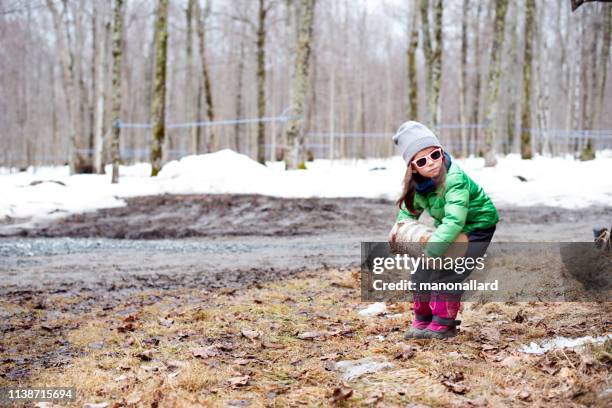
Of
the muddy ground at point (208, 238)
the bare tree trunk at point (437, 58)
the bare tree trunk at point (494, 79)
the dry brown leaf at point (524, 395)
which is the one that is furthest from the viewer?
the bare tree trunk at point (494, 79)

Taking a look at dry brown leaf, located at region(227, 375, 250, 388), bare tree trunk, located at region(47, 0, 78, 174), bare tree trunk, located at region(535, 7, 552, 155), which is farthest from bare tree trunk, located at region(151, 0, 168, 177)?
bare tree trunk, located at region(535, 7, 552, 155)

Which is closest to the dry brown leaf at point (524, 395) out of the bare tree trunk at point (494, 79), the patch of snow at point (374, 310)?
the patch of snow at point (374, 310)

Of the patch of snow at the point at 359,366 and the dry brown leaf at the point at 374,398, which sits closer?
the dry brown leaf at the point at 374,398

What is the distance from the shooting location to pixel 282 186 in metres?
17.2

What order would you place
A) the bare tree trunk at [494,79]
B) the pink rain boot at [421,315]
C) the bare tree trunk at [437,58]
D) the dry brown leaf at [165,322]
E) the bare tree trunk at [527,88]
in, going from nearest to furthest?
the pink rain boot at [421,315], the dry brown leaf at [165,322], the bare tree trunk at [437,58], the bare tree trunk at [494,79], the bare tree trunk at [527,88]

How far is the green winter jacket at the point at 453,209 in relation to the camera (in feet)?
13.4

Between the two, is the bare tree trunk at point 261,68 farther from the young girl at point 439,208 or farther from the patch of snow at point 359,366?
the patch of snow at point 359,366

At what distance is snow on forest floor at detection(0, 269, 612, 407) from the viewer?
3414 millimetres

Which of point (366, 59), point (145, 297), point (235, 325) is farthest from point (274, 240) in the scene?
point (366, 59)

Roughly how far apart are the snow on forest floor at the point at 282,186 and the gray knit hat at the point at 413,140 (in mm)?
12221

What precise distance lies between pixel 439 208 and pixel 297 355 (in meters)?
1.46

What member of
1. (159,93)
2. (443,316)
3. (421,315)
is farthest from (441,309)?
(159,93)

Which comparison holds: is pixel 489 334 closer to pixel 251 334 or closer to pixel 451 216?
pixel 451 216

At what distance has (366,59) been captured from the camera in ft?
151
